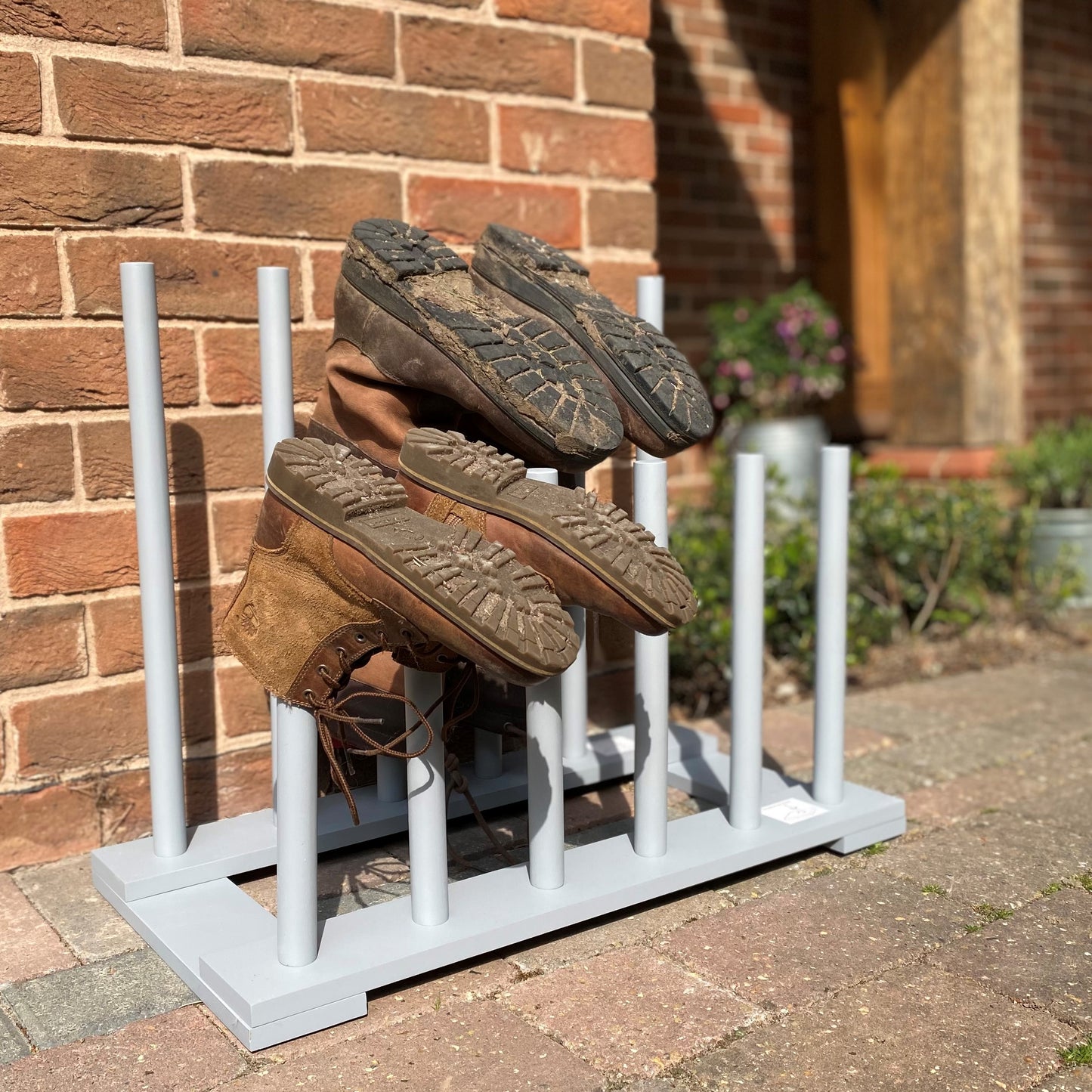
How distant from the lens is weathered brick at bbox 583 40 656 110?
7.68 ft

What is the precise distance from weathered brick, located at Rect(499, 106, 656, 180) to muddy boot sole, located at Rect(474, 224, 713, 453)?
2.10ft

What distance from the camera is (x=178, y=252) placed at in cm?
194

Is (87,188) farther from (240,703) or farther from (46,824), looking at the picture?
(46,824)

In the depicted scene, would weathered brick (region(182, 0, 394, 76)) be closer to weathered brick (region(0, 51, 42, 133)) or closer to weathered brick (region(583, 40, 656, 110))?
weathered brick (region(0, 51, 42, 133))

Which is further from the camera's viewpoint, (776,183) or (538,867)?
(776,183)

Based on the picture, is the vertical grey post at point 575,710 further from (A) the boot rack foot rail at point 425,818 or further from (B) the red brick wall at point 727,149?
(B) the red brick wall at point 727,149

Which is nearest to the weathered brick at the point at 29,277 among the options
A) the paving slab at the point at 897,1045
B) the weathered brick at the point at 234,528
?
the weathered brick at the point at 234,528

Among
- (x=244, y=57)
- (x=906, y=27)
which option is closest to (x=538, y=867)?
(x=244, y=57)

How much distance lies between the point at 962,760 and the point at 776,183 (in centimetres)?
315

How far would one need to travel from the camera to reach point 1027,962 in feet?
5.14

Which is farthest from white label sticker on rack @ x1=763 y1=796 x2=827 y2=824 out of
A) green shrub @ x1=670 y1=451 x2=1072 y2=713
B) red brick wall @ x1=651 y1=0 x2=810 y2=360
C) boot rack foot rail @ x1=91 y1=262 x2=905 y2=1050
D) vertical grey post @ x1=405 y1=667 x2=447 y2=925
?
red brick wall @ x1=651 y1=0 x2=810 y2=360

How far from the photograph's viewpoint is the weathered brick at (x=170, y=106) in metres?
1.83

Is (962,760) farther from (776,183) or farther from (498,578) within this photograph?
(776,183)

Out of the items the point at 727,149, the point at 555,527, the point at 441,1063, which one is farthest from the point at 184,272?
the point at 727,149
